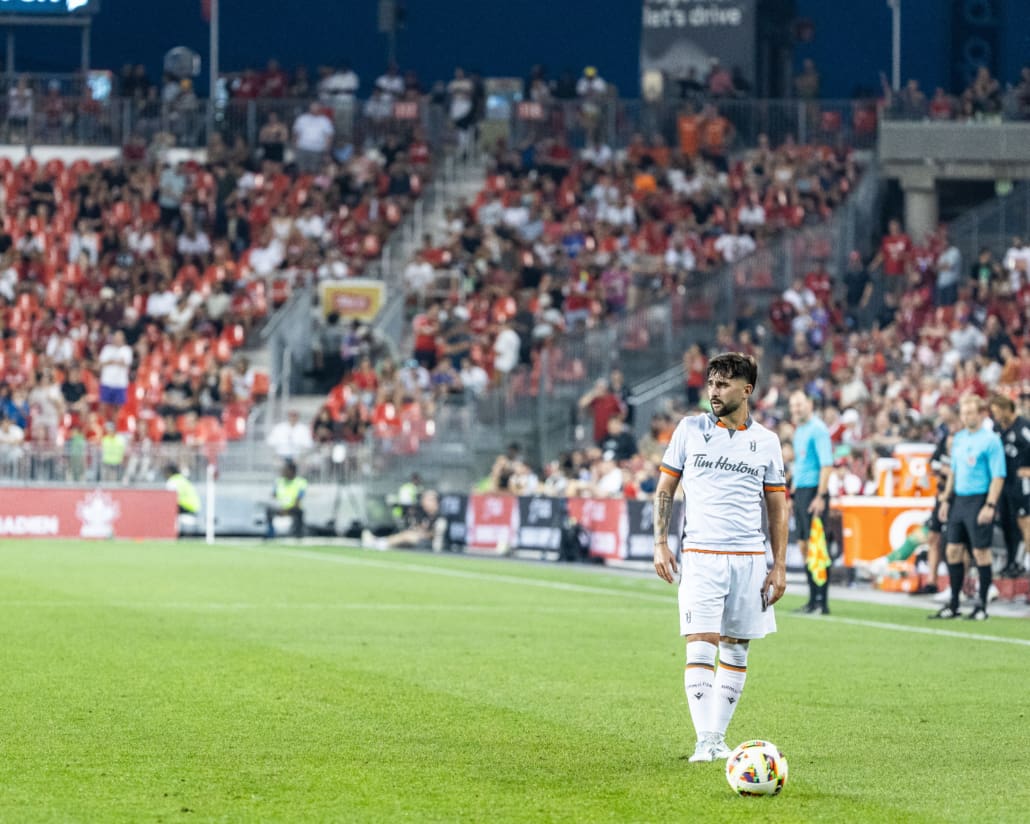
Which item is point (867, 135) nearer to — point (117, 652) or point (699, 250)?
point (699, 250)

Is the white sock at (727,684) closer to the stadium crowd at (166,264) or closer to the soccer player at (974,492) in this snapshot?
the soccer player at (974,492)

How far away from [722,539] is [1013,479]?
10.7m

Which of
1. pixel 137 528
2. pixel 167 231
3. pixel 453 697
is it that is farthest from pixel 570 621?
pixel 167 231

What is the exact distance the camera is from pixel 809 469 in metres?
18.9

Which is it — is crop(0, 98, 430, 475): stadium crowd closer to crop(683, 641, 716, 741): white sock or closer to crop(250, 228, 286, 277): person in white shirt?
crop(250, 228, 286, 277): person in white shirt

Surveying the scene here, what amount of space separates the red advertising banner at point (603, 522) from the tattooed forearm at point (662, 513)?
64.7ft

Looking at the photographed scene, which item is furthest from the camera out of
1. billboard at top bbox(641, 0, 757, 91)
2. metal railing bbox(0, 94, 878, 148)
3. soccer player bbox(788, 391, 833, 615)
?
billboard at top bbox(641, 0, 757, 91)

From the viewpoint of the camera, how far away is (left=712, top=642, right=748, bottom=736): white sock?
9.44 meters

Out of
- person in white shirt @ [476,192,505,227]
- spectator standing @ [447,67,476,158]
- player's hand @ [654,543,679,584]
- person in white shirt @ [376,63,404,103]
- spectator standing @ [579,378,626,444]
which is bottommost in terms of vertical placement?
player's hand @ [654,543,679,584]

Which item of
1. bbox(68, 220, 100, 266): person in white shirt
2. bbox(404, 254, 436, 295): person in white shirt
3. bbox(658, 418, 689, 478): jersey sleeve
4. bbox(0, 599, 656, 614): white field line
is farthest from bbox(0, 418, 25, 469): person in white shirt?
bbox(658, 418, 689, 478): jersey sleeve

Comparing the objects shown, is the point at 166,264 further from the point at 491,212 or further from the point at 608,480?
the point at 608,480

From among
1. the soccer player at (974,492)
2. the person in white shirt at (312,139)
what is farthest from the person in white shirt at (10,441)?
the soccer player at (974,492)

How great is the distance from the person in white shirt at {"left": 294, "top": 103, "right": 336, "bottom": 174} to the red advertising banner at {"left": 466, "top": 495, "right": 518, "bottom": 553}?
14629 millimetres

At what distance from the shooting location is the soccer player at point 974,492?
58.4ft
